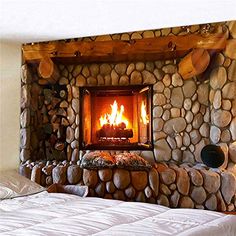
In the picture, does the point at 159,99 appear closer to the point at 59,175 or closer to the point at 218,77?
the point at 218,77

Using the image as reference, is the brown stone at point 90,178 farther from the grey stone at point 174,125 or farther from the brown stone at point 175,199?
the grey stone at point 174,125

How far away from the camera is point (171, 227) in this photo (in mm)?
2158

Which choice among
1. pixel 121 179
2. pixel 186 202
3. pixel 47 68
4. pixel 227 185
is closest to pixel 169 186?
pixel 186 202

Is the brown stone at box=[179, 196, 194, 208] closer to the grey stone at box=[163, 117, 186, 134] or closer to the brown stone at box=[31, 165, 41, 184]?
the grey stone at box=[163, 117, 186, 134]

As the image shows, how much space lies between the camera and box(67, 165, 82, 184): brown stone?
4.81 metres

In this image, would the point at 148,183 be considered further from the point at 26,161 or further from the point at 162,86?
the point at 26,161

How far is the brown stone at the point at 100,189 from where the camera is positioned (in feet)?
15.5

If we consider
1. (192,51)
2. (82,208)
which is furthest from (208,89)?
(82,208)

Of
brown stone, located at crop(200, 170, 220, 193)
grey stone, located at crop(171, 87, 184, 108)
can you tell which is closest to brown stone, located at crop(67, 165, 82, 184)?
brown stone, located at crop(200, 170, 220, 193)

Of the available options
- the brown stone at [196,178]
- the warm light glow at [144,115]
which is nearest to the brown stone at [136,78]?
the warm light glow at [144,115]

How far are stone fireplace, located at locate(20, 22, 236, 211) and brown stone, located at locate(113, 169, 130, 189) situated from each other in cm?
1

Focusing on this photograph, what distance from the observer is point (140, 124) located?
5.59 meters

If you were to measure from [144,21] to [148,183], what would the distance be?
7.35ft

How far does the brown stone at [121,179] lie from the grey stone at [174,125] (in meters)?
1.03
